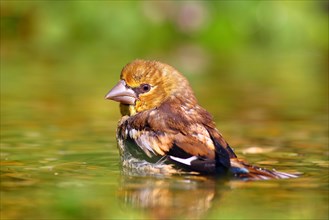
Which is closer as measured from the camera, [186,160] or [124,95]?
[186,160]

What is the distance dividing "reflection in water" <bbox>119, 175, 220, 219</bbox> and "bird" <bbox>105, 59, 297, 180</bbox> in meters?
0.11

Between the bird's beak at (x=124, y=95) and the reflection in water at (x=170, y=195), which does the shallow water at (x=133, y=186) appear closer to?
the reflection in water at (x=170, y=195)

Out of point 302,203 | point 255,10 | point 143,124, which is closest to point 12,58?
point 255,10

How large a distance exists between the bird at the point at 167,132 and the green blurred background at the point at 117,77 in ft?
0.87

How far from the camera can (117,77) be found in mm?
12727

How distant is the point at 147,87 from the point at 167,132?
676 mm

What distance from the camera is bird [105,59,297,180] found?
5895mm

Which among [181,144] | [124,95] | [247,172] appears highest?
[124,95]

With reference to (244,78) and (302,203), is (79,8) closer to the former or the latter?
(244,78)

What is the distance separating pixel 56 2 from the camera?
18.0 metres

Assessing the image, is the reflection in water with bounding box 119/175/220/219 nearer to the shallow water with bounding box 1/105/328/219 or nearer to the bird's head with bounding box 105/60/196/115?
the shallow water with bounding box 1/105/328/219

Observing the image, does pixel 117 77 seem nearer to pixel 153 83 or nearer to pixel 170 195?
pixel 153 83

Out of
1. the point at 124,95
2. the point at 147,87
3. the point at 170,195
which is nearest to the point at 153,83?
the point at 147,87

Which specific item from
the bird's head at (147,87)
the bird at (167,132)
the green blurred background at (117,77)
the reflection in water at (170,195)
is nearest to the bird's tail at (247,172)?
the bird at (167,132)
